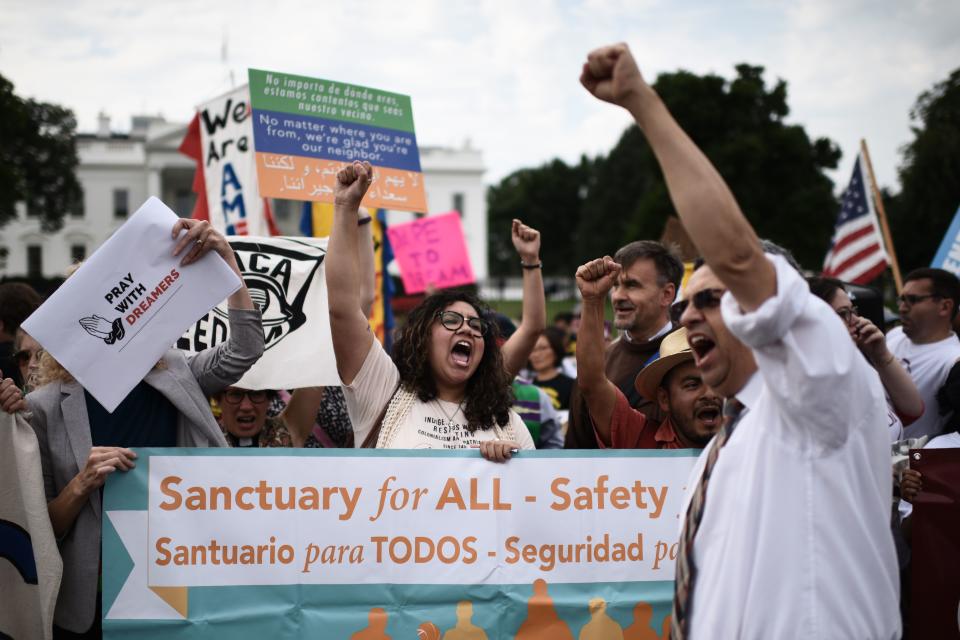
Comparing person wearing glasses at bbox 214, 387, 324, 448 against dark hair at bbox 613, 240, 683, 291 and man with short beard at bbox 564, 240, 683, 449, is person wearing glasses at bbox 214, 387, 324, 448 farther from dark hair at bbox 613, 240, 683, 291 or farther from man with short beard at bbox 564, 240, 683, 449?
dark hair at bbox 613, 240, 683, 291

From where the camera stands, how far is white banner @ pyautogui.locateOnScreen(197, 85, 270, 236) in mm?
7098

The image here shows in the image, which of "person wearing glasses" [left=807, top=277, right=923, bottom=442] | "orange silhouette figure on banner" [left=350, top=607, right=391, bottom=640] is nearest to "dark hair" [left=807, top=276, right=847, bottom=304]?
"person wearing glasses" [left=807, top=277, right=923, bottom=442]

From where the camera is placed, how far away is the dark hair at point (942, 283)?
559 cm

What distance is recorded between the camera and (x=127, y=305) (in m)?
3.39

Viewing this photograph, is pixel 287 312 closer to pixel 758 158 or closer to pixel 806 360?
pixel 806 360

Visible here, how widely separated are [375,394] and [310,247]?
1.63 metres

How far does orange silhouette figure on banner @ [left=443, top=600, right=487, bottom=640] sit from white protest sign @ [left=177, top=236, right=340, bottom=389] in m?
1.64

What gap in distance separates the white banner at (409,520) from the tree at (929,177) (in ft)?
110

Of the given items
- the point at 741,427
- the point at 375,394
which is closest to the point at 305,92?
the point at 375,394

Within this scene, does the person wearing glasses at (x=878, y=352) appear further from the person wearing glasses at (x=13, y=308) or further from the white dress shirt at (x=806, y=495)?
the person wearing glasses at (x=13, y=308)

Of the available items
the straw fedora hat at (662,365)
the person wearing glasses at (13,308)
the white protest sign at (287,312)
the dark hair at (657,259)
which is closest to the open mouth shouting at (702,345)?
the straw fedora hat at (662,365)

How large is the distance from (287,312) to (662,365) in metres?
2.25

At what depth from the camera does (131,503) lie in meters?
3.38

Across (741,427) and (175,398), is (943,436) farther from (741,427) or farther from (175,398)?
(175,398)
